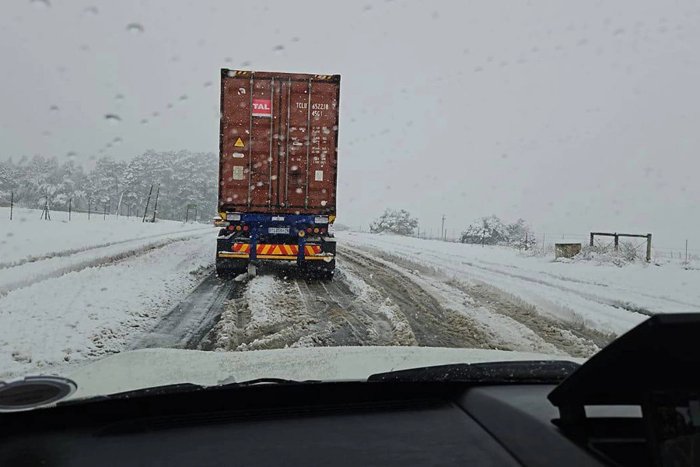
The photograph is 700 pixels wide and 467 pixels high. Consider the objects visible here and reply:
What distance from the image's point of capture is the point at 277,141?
1196cm

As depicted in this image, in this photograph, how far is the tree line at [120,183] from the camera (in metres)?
57.9

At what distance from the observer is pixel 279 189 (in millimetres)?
12211

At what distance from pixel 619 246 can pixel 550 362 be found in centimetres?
1855

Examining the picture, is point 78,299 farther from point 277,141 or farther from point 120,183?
point 120,183

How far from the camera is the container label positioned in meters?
11.8

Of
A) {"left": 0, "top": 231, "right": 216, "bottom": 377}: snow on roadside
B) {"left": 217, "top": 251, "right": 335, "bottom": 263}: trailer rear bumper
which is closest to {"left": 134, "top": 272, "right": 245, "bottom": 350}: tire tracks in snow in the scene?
{"left": 0, "top": 231, "right": 216, "bottom": 377}: snow on roadside

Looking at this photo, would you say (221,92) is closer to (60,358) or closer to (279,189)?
(279,189)

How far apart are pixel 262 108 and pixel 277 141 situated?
73cm

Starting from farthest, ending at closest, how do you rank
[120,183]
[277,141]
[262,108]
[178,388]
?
1. [120,183]
2. [277,141]
3. [262,108]
4. [178,388]

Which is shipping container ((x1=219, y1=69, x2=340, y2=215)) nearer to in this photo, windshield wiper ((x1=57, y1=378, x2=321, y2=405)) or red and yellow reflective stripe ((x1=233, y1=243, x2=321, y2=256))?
red and yellow reflective stripe ((x1=233, y1=243, x2=321, y2=256))

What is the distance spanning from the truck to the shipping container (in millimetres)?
20

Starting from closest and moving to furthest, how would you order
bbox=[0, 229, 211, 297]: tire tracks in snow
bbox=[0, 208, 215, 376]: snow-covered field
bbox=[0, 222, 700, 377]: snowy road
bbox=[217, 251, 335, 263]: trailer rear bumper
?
bbox=[0, 208, 215, 376]: snow-covered field < bbox=[0, 222, 700, 377]: snowy road < bbox=[0, 229, 211, 297]: tire tracks in snow < bbox=[217, 251, 335, 263]: trailer rear bumper

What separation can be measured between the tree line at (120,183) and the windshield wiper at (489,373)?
177ft

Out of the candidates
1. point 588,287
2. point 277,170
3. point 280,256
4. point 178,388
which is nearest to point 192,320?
point 178,388
